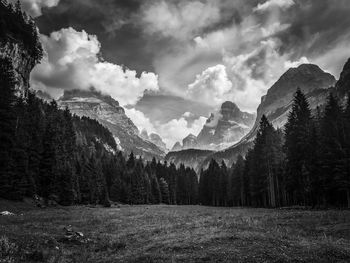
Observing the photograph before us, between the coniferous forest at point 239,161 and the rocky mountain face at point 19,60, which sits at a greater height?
the rocky mountain face at point 19,60

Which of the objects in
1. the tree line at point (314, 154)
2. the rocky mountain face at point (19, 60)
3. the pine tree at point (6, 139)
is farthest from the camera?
the rocky mountain face at point (19, 60)

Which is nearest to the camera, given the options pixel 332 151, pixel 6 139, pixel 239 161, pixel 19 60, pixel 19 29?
pixel 332 151

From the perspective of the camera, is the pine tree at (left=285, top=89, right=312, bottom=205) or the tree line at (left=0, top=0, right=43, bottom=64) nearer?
the pine tree at (left=285, top=89, right=312, bottom=205)

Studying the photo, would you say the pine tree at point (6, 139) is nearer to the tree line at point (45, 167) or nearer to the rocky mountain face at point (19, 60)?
the tree line at point (45, 167)

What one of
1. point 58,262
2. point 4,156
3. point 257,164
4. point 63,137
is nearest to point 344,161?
point 257,164

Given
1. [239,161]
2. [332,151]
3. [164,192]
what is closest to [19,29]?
[164,192]

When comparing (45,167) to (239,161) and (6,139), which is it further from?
(239,161)

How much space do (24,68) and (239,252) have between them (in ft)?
367

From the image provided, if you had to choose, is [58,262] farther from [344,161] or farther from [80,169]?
[80,169]

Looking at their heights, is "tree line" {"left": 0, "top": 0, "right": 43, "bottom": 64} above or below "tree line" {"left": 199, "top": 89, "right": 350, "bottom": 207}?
above

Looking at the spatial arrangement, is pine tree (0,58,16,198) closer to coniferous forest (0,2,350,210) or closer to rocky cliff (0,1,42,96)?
coniferous forest (0,2,350,210)

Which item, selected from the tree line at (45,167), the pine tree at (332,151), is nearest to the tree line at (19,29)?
the tree line at (45,167)

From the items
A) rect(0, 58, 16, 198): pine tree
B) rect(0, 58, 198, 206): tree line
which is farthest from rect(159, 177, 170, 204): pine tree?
rect(0, 58, 16, 198): pine tree

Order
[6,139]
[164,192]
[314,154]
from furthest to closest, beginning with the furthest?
[164,192] → [314,154] → [6,139]
